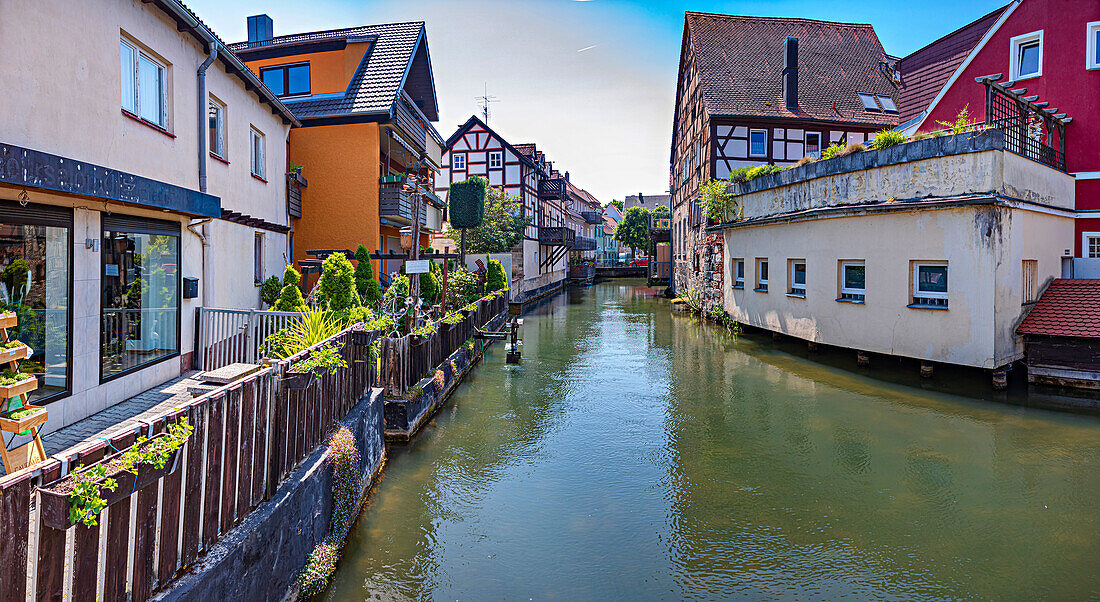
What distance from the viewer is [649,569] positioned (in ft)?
18.4

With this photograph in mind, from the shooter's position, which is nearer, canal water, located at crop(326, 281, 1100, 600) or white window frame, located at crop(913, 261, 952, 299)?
canal water, located at crop(326, 281, 1100, 600)

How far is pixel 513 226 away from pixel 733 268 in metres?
18.1

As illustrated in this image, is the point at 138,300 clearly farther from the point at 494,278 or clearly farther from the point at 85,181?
the point at 494,278

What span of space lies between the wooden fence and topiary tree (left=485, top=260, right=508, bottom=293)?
1899 cm

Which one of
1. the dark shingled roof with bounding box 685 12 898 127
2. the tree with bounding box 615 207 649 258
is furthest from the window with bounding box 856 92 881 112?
the tree with bounding box 615 207 649 258

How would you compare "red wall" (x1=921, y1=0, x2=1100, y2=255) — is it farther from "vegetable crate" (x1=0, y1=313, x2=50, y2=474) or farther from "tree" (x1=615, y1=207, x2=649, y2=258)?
"tree" (x1=615, y1=207, x2=649, y2=258)

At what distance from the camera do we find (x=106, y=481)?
282cm

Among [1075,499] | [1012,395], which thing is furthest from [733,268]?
[1075,499]

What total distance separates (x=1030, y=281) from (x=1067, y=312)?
87 centimetres

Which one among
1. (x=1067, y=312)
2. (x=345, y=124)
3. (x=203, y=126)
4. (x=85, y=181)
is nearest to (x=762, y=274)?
(x=1067, y=312)

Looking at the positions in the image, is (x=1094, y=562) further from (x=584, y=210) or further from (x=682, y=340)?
(x=584, y=210)

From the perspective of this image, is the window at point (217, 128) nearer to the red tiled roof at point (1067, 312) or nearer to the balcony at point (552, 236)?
the red tiled roof at point (1067, 312)

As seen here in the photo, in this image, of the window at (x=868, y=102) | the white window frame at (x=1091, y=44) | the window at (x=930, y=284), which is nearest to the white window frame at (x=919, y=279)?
the window at (x=930, y=284)

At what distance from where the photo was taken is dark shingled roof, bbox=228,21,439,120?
1930cm
